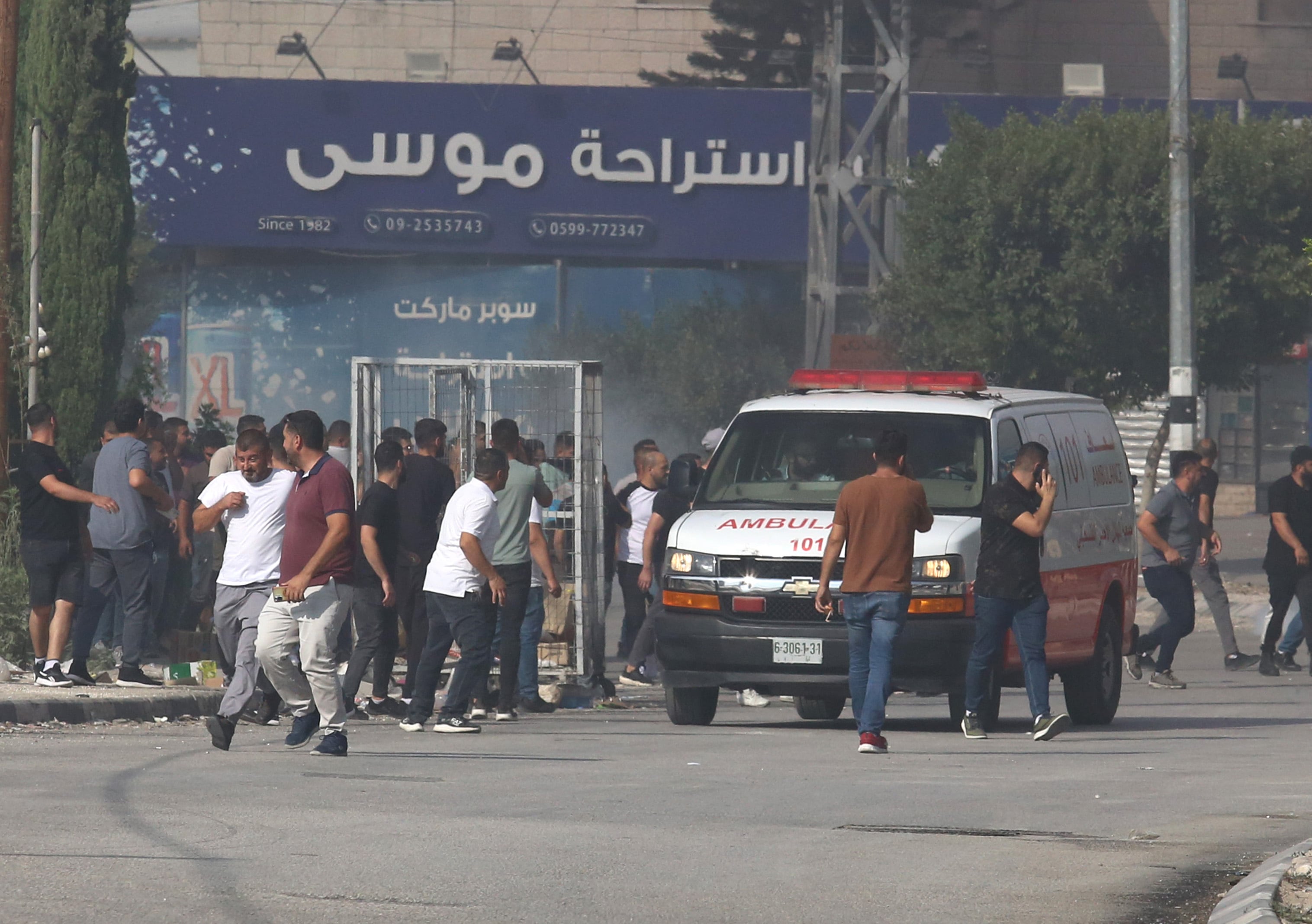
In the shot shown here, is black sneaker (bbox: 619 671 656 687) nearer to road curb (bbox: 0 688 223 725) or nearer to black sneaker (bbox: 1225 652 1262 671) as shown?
road curb (bbox: 0 688 223 725)

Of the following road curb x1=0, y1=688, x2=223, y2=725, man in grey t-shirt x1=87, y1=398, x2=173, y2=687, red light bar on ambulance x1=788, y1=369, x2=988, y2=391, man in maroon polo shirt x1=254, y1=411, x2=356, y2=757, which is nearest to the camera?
man in maroon polo shirt x1=254, y1=411, x2=356, y2=757

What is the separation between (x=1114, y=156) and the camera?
31281 millimetres

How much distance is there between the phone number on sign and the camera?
42.2 metres

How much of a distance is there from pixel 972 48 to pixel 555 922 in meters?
43.5

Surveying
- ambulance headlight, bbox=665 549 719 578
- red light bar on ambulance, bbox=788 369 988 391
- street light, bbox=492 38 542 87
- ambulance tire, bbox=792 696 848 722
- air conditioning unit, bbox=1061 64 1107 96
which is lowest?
ambulance tire, bbox=792 696 848 722

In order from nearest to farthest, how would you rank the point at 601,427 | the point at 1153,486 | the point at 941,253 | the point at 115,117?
the point at 601,427
the point at 115,117
the point at 1153,486
the point at 941,253

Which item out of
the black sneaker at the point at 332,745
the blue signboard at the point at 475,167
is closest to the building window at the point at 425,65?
the blue signboard at the point at 475,167

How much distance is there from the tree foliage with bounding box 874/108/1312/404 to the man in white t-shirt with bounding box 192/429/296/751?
20750 mm

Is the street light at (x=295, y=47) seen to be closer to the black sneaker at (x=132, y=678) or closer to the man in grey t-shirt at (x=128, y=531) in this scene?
the man in grey t-shirt at (x=128, y=531)

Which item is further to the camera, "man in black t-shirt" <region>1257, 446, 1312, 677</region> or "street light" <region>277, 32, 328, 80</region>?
"street light" <region>277, 32, 328, 80</region>

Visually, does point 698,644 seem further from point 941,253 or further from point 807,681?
point 941,253

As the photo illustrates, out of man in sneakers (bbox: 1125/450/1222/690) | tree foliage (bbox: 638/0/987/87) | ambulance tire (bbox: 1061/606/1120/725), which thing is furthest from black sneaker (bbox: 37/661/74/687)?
tree foliage (bbox: 638/0/987/87)

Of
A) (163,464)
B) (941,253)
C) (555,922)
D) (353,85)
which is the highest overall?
(353,85)

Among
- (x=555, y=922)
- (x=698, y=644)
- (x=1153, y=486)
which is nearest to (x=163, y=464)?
(x=698, y=644)
